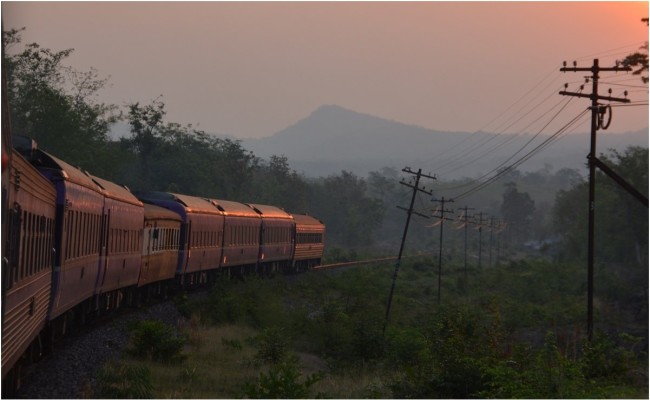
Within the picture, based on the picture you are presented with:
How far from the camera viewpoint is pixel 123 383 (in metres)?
17.2

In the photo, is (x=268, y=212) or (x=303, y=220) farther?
(x=303, y=220)

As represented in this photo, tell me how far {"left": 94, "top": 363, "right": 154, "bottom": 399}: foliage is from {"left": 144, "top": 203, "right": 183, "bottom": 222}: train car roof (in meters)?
13.4

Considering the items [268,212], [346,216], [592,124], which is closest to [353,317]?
[592,124]

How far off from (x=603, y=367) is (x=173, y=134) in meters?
79.8

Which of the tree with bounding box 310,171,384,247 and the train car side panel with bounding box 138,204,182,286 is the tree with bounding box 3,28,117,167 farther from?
the tree with bounding box 310,171,384,247

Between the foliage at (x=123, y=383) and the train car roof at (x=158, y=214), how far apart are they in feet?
43.8

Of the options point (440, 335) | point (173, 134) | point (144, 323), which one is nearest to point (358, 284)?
point (440, 335)

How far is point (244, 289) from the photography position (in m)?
39.9

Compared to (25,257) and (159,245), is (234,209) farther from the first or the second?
(25,257)

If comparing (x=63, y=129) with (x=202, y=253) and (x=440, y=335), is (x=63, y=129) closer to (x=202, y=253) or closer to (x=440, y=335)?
(x=202, y=253)

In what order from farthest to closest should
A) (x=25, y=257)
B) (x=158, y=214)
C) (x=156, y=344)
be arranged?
(x=158, y=214)
(x=156, y=344)
(x=25, y=257)

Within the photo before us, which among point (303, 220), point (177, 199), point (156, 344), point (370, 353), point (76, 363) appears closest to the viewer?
point (76, 363)

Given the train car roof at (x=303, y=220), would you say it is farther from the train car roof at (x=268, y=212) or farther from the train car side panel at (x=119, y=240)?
the train car side panel at (x=119, y=240)

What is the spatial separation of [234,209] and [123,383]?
109 ft
